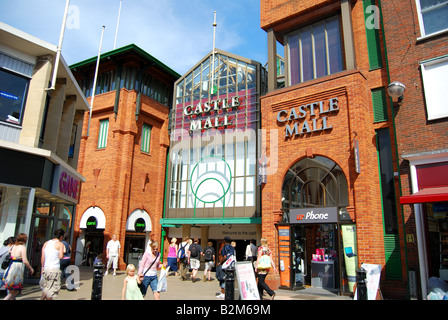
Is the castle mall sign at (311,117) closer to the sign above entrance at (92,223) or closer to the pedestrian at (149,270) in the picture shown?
the pedestrian at (149,270)

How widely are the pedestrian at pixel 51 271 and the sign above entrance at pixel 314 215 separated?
7.98 meters

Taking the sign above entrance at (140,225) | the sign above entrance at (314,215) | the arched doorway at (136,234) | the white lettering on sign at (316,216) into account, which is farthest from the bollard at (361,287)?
the sign above entrance at (140,225)

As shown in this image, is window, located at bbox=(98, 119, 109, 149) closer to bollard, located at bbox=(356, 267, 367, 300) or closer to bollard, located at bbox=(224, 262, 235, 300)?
bollard, located at bbox=(224, 262, 235, 300)

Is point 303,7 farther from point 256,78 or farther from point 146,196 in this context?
point 146,196

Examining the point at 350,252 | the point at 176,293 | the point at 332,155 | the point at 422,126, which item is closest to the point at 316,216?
the point at 350,252

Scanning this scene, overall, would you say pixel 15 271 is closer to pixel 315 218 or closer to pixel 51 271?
pixel 51 271

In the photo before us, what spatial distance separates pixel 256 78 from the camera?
19.7m

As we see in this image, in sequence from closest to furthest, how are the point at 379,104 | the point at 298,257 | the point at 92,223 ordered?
1. the point at 379,104
2. the point at 298,257
3. the point at 92,223

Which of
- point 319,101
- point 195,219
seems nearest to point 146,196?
point 195,219

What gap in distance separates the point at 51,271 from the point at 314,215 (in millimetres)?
8431

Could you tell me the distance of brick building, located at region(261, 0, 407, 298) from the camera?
11.4 meters

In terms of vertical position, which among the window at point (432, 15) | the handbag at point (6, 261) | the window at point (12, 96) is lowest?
the handbag at point (6, 261)

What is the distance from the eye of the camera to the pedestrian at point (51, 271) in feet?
25.2

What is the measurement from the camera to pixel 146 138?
888 inches
